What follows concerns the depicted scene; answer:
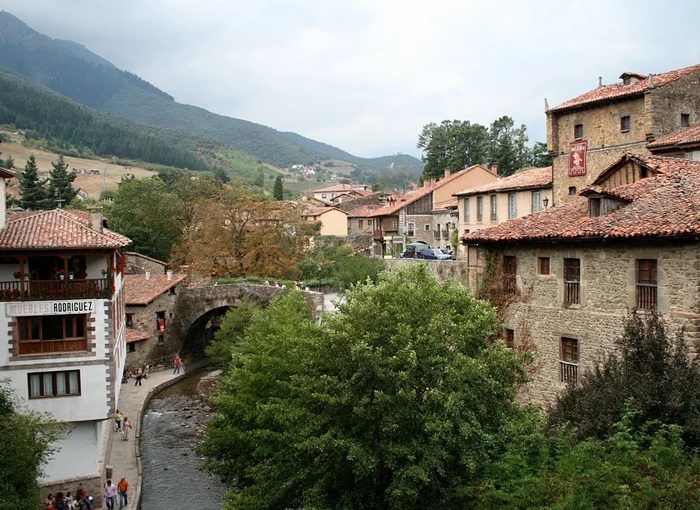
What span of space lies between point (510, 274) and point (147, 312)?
36054 millimetres

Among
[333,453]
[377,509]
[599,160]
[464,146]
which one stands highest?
[464,146]

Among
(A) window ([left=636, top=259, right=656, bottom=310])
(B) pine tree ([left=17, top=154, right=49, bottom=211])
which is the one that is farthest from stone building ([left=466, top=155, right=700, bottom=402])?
(B) pine tree ([left=17, top=154, right=49, bottom=211])

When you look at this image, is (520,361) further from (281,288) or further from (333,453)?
(281,288)

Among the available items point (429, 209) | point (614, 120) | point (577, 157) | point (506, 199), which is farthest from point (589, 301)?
point (429, 209)

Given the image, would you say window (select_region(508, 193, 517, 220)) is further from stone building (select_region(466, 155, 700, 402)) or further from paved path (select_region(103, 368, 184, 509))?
paved path (select_region(103, 368, 184, 509))

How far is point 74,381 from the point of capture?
2708 centimetres

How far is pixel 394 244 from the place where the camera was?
66.8m

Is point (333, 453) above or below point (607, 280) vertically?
below

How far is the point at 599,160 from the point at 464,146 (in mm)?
65951

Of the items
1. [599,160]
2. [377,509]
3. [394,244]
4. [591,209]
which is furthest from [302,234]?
[377,509]

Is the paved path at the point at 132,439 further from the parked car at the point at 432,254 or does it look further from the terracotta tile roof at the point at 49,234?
the parked car at the point at 432,254

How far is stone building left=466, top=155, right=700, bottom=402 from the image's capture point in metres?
17.0

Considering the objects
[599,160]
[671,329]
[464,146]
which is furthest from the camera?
[464,146]

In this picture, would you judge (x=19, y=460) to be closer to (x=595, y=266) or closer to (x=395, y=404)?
(x=395, y=404)
